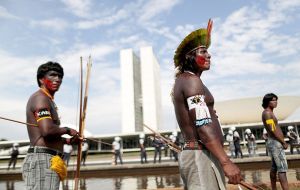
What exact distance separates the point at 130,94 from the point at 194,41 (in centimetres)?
9674

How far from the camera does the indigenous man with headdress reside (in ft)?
8.48

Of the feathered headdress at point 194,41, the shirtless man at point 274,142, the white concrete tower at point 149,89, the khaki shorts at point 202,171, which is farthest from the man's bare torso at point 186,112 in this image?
the white concrete tower at point 149,89

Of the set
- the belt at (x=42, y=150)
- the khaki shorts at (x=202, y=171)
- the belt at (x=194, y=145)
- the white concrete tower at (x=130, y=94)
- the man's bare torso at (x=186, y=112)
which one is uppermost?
the white concrete tower at (x=130, y=94)

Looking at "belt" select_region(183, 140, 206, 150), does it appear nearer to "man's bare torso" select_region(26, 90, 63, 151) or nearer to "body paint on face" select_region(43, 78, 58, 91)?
"man's bare torso" select_region(26, 90, 63, 151)

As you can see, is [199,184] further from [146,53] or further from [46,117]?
[146,53]

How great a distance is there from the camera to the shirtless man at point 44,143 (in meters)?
3.14

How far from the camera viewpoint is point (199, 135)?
266 centimetres

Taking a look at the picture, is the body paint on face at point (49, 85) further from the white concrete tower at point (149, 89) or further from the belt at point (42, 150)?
the white concrete tower at point (149, 89)

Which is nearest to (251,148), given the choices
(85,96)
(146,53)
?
(85,96)

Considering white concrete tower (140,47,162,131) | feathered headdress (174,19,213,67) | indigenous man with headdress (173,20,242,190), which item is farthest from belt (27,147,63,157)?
white concrete tower (140,47,162,131)

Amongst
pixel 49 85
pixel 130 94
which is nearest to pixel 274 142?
pixel 49 85

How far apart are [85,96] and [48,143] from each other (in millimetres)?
1119

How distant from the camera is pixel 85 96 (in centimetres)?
428

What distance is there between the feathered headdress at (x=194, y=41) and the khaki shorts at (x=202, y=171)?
955mm
